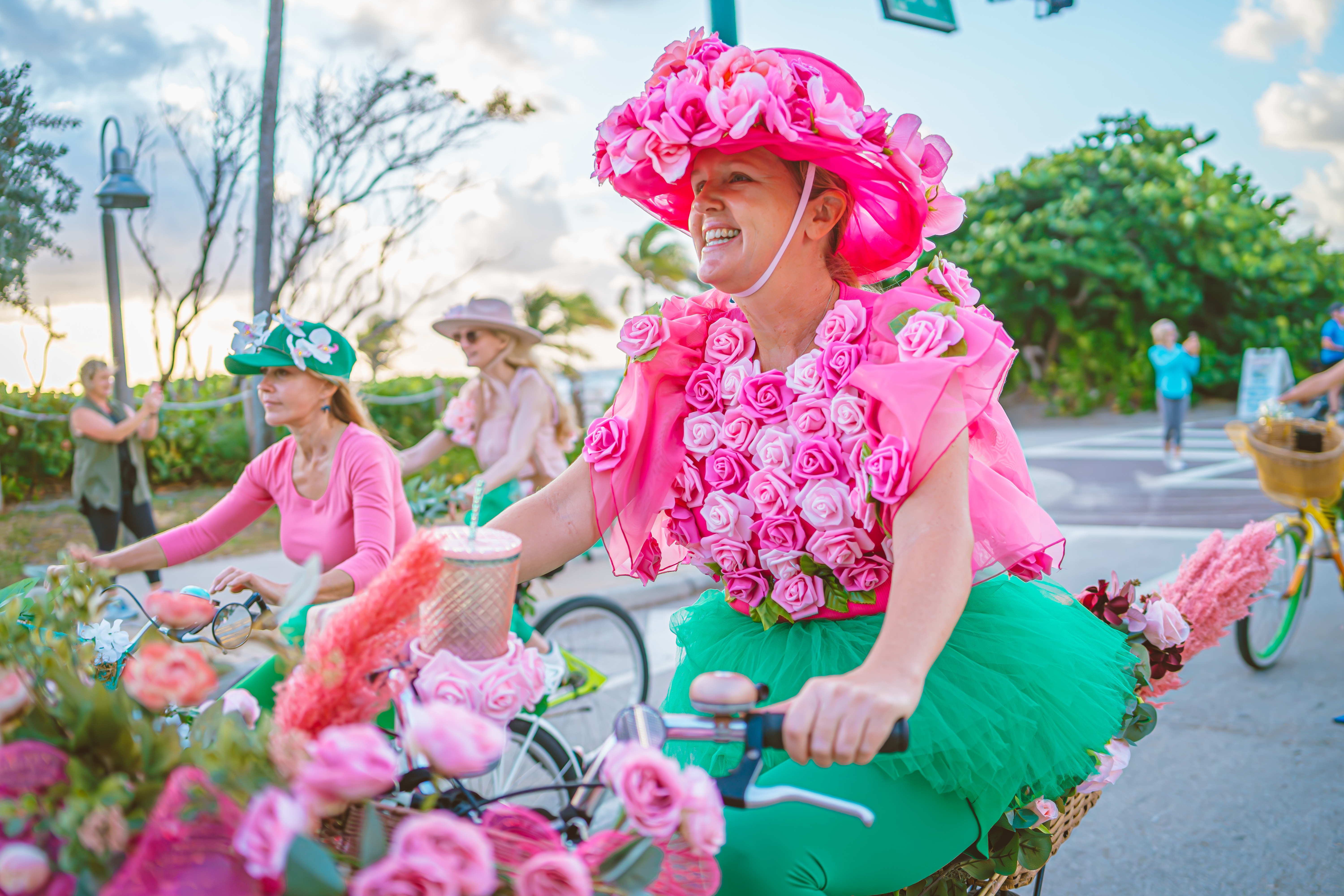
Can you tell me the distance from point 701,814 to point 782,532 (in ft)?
2.69

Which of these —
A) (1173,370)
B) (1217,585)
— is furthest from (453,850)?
(1173,370)

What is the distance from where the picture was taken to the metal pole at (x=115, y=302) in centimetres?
873

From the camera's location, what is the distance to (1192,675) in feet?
17.9

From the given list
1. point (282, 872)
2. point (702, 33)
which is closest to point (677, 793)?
point (282, 872)

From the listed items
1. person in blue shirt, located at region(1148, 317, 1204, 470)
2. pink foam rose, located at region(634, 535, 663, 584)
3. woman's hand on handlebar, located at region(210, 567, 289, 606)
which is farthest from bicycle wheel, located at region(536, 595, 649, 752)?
person in blue shirt, located at region(1148, 317, 1204, 470)

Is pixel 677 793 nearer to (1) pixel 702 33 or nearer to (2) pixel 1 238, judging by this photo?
(1) pixel 702 33

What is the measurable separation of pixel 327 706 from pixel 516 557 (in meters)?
0.35

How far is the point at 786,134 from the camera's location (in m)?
1.79

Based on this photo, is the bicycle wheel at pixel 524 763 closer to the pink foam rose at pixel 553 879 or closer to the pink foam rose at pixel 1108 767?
the pink foam rose at pixel 1108 767

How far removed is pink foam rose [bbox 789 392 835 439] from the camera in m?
1.83

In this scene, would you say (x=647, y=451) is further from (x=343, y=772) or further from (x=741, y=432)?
(x=343, y=772)

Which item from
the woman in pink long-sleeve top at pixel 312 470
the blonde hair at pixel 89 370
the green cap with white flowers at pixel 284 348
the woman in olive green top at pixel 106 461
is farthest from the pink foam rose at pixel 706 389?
the blonde hair at pixel 89 370

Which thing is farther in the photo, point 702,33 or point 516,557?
point 702,33

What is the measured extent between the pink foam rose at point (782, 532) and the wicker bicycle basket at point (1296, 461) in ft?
13.2
